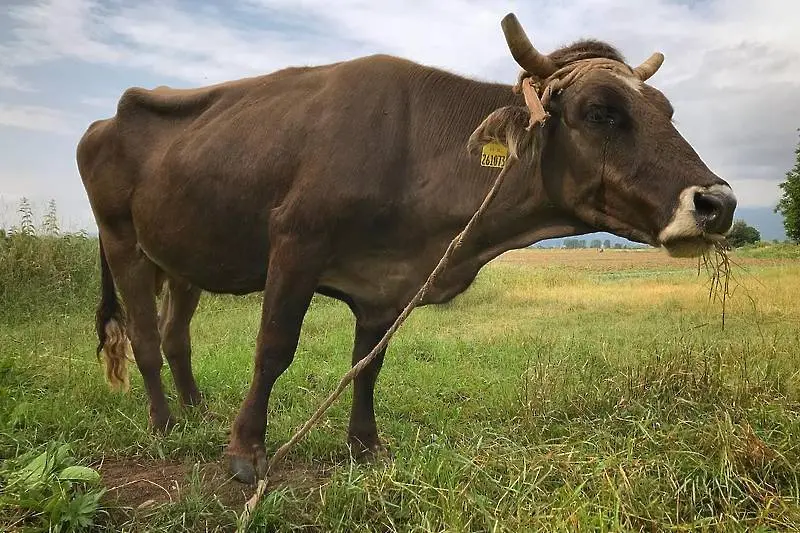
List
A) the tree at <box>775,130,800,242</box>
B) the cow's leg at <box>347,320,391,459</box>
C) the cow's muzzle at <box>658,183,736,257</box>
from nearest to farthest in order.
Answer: the cow's muzzle at <box>658,183,736,257</box> → the cow's leg at <box>347,320,391,459</box> → the tree at <box>775,130,800,242</box>

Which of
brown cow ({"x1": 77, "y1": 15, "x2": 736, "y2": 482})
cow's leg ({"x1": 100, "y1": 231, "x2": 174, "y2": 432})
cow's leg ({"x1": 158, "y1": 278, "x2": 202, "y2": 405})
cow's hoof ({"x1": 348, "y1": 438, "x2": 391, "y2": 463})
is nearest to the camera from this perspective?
brown cow ({"x1": 77, "y1": 15, "x2": 736, "y2": 482})

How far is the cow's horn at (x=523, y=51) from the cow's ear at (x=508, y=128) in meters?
0.24

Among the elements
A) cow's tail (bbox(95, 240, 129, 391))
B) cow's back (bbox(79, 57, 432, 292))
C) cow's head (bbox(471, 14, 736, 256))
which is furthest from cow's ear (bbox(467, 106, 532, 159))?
cow's tail (bbox(95, 240, 129, 391))

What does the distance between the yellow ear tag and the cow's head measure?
0.09m

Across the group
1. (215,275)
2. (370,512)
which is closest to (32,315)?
(215,275)

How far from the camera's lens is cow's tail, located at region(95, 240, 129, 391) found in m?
5.19

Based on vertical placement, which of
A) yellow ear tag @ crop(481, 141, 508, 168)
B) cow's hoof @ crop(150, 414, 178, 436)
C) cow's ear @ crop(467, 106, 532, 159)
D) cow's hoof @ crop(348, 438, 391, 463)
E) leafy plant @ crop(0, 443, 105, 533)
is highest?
cow's ear @ crop(467, 106, 532, 159)

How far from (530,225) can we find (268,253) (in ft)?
5.07

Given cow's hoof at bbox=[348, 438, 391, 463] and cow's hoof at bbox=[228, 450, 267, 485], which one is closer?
cow's hoof at bbox=[228, 450, 267, 485]

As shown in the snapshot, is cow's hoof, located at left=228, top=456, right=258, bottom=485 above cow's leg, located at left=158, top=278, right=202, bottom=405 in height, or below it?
below

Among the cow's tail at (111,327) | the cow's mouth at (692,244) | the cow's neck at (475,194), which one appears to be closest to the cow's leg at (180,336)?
the cow's tail at (111,327)

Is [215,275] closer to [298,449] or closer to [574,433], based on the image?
[298,449]

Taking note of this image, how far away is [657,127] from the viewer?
3.09m

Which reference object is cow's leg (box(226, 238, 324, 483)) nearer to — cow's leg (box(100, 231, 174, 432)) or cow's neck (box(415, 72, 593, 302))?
cow's neck (box(415, 72, 593, 302))
